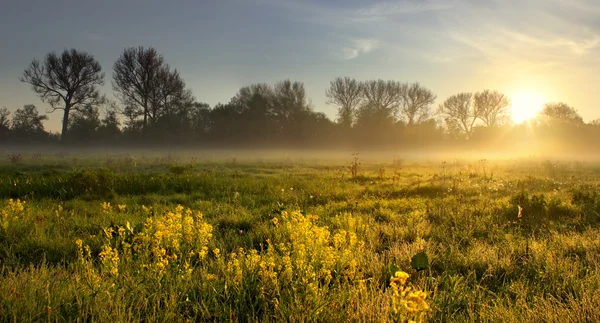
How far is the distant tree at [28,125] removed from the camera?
131 ft

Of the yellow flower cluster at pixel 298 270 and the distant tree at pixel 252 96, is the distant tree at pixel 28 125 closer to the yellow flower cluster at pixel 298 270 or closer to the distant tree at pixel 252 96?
the distant tree at pixel 252 96

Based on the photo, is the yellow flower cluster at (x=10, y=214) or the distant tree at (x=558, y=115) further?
the distant tree at (x=558, y=115)

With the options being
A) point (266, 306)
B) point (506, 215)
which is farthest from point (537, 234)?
point (266, 306)

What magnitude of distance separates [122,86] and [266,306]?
39.1 m

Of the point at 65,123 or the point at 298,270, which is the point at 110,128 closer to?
the point at 65,123

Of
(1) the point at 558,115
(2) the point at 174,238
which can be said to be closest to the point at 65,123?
(2) the point at 174,238

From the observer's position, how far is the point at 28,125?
134ft

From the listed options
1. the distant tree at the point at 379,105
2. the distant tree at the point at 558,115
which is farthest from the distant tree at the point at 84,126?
the distant tree at the point at 558,115

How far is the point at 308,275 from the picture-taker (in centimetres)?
276

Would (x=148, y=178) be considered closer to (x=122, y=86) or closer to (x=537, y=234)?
(x=537, y=234)

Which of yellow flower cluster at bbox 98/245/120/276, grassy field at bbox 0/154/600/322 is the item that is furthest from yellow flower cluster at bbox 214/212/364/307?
yellow flower cluster at bbox 98/245/120/276

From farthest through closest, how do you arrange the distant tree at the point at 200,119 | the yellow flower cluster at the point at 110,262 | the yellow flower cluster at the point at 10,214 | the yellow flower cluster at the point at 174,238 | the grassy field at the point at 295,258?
the distant tree at the point at 200,119, the yellow flower cluster at the point at 10,214, the yellow flower cluster at the point at 174,238, the yellow flower cluster at the point at 110,262, the grassy field at the point at 295,258

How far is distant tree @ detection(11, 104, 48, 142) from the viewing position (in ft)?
131

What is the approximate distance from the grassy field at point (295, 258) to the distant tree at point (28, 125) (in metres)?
40.4
